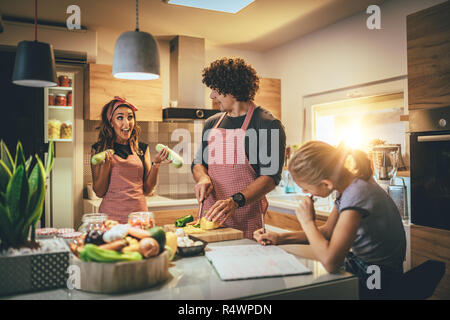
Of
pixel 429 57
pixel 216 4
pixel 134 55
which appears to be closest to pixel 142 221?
pixel 134 55

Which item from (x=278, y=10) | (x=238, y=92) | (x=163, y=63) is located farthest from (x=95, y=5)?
(x=238, y=92)

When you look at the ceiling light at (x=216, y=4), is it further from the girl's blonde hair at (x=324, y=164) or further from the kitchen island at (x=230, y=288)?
the kitchen island at (x=230, y=288)

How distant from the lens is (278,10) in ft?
10.6

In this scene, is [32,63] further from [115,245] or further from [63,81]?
[63,81]

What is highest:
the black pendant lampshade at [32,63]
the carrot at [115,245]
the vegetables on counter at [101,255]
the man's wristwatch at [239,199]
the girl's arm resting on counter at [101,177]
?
the black pendant lampshade at [32,63]

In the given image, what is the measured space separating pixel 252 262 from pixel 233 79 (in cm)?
117

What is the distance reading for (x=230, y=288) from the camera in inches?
41.1

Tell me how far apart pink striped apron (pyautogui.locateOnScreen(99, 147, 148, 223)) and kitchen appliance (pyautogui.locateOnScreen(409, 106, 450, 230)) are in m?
1.71

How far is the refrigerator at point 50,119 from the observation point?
359 cm

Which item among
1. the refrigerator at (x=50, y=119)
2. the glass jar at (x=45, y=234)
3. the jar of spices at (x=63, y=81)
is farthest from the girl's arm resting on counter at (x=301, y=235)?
the jar of spices at (x=63, y=81)

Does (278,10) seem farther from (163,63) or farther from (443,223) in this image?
(443,223)

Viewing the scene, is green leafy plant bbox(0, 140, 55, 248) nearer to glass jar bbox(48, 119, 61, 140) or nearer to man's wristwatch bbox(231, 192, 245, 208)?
man's wristwatch bbox(231, 192, 245, 208)

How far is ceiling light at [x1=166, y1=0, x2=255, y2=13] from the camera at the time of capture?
2.88 meters

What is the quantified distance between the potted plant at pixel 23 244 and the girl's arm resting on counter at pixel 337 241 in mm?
775
